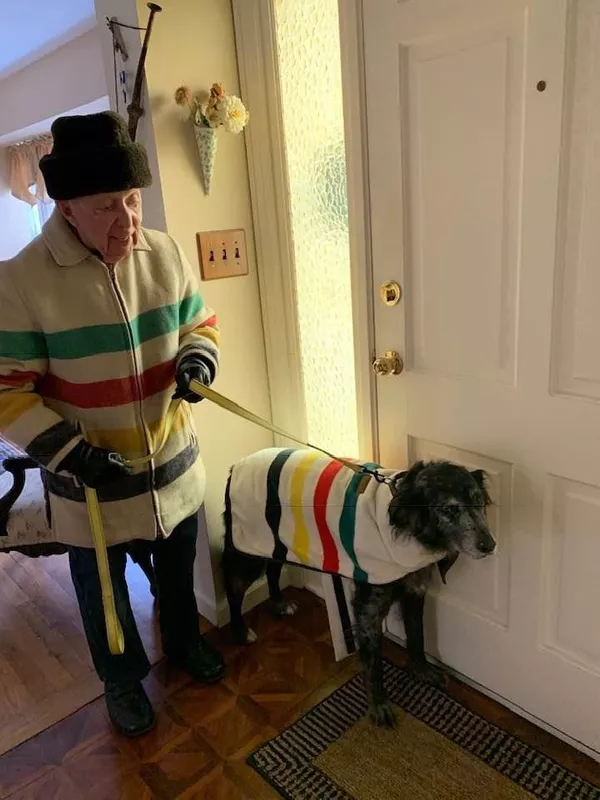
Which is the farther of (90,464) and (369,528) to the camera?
(369,528)

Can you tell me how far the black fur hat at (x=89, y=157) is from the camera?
4.20 ft

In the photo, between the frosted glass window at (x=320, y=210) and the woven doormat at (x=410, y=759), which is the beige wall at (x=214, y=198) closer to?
the frosted glass window at (x=320, y=210)

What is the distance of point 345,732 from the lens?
1657 millimetres

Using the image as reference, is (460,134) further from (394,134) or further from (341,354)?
(341,354)

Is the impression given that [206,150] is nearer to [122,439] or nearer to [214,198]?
[214,198]

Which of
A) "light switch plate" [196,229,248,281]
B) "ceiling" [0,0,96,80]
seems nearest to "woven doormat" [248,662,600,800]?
"light switch plate" [196,229,248,281]

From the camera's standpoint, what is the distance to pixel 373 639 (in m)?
1.64

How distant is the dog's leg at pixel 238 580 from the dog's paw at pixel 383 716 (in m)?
0.49

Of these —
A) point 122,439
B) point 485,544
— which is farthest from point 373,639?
point 122,439

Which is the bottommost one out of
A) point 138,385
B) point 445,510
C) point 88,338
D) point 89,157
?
point 445,510

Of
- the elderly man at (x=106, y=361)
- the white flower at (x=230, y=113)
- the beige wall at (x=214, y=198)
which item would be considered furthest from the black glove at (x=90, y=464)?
the white flower at (x=230, y=113)

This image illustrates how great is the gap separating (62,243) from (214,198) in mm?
575

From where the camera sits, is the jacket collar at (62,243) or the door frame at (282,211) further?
the door frame at (282,211)

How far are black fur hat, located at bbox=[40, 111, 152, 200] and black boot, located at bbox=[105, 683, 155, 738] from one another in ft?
4.22
